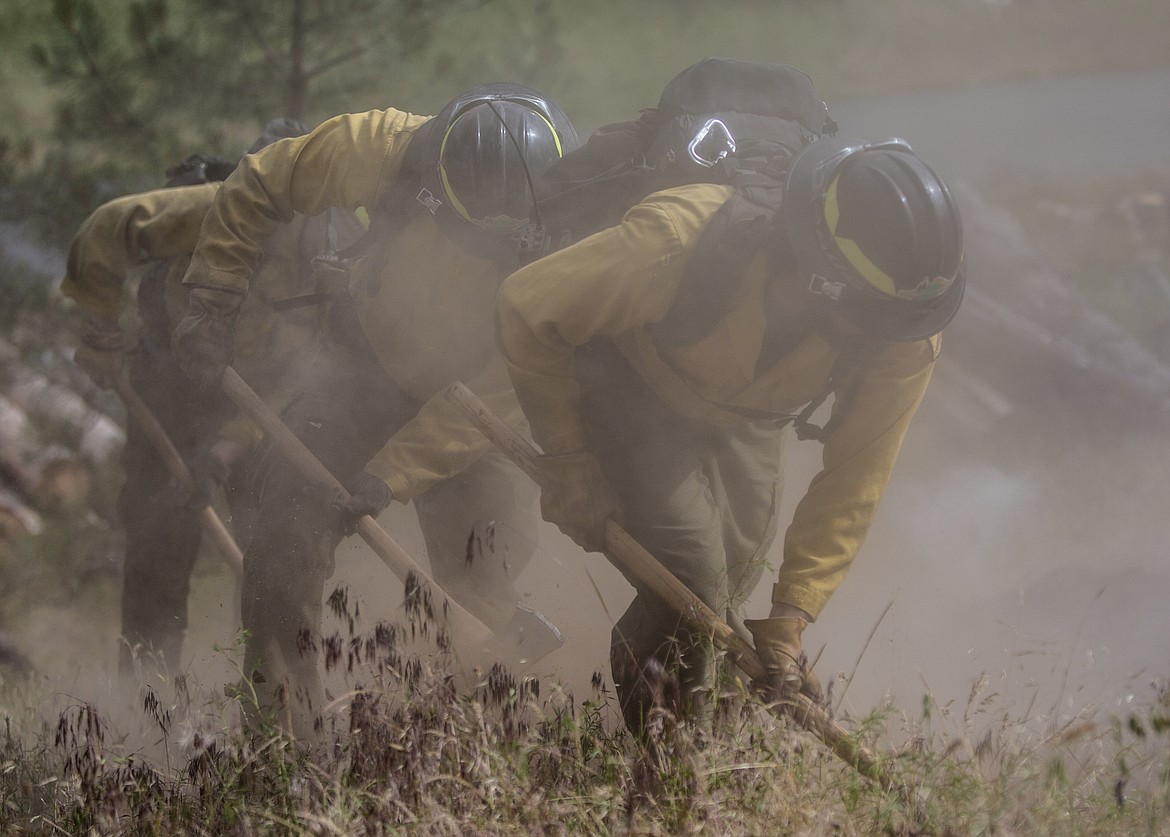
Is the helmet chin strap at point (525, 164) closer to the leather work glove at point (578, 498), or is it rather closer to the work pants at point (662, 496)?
the work pants at point (662, 496)

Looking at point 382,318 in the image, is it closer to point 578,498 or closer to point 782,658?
point 578,498

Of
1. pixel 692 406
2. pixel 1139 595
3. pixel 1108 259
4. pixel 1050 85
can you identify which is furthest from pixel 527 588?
pixel 1050 85

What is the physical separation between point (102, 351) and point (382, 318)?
1.33 meters

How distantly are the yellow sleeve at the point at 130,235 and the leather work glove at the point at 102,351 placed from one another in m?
0.15

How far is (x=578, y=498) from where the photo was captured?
2541mm

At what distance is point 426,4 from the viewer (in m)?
5.54

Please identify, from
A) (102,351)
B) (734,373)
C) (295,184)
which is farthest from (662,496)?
(102,351)

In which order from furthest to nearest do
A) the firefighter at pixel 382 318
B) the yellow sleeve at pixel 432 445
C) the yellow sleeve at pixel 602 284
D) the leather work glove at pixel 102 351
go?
the leather work glove at pixel 102 351
the yellow sleeve at pixel 432 445
the firefighter at pixel 382 318
the yellow sleeve at pixel 602 284

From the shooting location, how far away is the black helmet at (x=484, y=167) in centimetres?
262

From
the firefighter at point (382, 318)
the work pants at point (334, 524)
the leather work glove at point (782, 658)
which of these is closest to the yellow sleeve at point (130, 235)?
the firefighter at point (382, 318)

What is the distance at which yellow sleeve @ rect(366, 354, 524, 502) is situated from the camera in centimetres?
303

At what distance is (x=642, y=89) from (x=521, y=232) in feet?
21.4

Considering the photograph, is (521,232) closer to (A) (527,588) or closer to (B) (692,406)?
(B) (692,406)

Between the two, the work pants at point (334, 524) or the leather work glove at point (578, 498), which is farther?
the work pants at point (334, 524)
